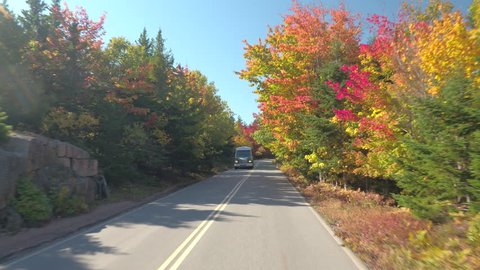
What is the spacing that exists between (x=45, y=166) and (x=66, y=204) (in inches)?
70.5

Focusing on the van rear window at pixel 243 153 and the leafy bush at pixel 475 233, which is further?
the van rear window at pixel 243 153

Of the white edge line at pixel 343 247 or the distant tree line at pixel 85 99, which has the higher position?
the distant tree line at pixel 85 99

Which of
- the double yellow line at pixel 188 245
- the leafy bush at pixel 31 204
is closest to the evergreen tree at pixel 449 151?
the double yellow line at pixel 188 245

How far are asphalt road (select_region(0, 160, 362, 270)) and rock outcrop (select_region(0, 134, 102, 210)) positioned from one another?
257 cm

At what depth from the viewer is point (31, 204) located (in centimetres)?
1289

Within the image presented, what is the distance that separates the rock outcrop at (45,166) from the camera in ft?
41.0

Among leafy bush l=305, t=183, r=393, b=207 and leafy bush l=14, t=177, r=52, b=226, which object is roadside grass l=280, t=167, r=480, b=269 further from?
leafy bush l=14, t=177, r=52, b=226

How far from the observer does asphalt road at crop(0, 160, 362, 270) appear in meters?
8.06

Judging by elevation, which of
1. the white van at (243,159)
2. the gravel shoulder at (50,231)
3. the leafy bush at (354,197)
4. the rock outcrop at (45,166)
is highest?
the white van at (243,159)

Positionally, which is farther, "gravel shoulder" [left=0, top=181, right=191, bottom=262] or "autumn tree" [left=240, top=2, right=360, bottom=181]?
"autumn tree" [left=240, top=2, right=360, bottom=181]

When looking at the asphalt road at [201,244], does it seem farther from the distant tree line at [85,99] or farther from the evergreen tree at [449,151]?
the distant tree line at [85,99]

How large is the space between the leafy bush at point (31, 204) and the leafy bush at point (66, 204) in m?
0.79

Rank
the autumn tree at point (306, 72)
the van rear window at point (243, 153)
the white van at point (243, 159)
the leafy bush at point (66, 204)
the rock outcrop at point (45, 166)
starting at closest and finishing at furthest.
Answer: the rock outcrop at point (45, 166), the leafy bush at point (66, 204), the autumn tree at point (306, 72), the white van at point (243, 159), the van rear window at point (243, 153)

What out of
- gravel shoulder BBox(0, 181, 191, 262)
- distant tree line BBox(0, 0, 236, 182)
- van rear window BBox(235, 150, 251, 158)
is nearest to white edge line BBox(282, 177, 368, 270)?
gravel shoulder BBox(0, 181, 191, 262)
